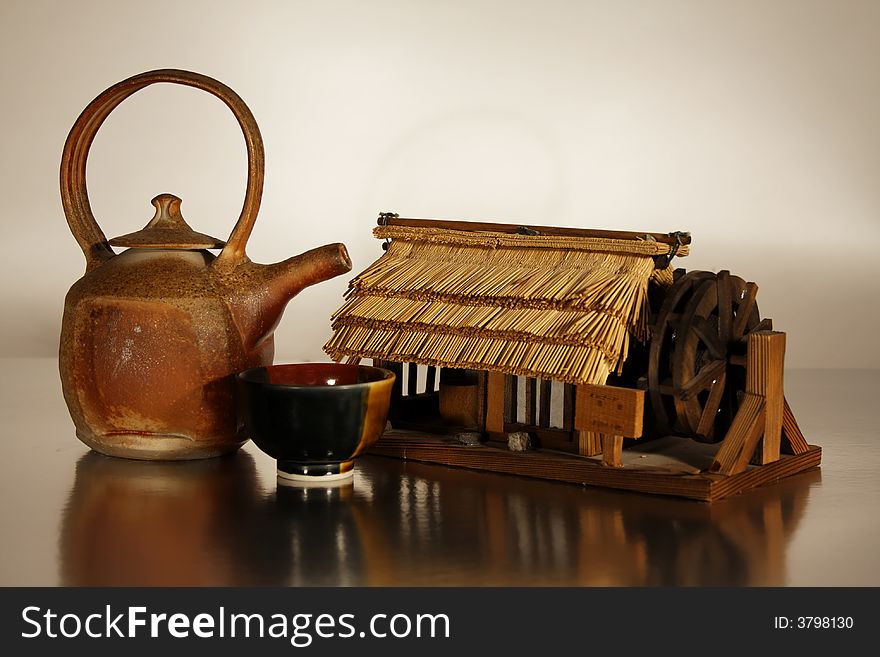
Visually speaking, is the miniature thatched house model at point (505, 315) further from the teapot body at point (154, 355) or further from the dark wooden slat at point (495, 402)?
the teapot body at point (154, 355)

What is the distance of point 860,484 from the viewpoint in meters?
2.66

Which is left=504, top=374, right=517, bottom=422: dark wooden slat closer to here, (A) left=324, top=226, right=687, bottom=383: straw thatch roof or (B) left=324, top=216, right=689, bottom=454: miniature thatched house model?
(B) left=324, top=216, right=689, bottom=454: miniature thatched house model

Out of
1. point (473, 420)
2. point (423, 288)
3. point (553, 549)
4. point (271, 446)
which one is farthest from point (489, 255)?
point (553, 549)

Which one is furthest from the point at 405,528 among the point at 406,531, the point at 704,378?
the point at 704,378

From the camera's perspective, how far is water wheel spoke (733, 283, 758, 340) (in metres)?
2.63

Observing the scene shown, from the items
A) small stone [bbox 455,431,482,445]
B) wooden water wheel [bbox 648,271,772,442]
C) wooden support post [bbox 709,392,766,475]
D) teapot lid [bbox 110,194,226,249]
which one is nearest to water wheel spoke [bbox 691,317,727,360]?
wooden water wheel [bbox 648,271,772,442]

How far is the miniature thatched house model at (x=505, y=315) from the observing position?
8.21 ft

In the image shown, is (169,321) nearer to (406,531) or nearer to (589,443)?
(406,531)

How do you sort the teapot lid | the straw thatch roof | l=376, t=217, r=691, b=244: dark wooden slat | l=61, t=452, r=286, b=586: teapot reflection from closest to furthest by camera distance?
l=61, t=452, r=286, b=586: teapot reflection
the straw thatch roof
l=376, t=217, r=691, b=244: dark wooden slat
the teapot lid

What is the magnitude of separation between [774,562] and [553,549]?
0.35m

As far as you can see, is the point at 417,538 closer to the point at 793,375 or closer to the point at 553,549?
the point at 553,549

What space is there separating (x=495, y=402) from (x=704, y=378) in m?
0.43

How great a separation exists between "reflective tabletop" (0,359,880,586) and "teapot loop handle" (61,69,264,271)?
449mm

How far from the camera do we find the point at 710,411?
2586 millimetres
